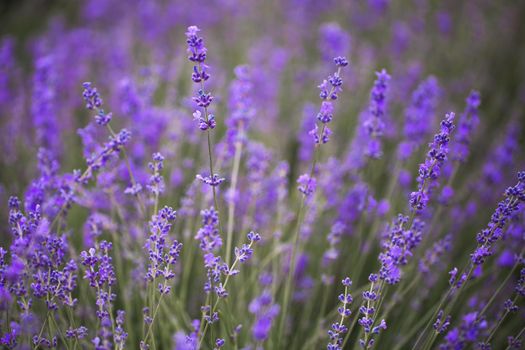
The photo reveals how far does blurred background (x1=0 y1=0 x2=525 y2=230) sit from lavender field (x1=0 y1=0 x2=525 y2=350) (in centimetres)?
3

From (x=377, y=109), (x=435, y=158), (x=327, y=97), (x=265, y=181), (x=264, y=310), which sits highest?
(x=265, y=181)

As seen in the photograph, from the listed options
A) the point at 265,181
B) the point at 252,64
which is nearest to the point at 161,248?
the point at 265,181

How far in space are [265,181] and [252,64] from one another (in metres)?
2.19

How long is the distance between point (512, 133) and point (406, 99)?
1417 millimetres

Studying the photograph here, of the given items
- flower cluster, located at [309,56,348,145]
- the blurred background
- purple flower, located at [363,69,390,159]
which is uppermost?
the blurred background

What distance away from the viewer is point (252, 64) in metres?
4.69

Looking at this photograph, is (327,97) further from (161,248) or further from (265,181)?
(265,181)

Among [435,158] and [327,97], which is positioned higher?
[327,97]

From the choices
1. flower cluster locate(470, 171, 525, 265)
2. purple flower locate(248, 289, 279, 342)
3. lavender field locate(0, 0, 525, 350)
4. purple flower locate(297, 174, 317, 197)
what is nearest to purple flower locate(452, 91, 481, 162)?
lavender field locate(0, 0, 525, 350)

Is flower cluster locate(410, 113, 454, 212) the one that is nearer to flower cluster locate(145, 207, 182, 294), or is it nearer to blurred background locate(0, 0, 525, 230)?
flower cluster locate(145, 207, 182, 294)

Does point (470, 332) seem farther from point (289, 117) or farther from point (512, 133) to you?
point (289, 117)

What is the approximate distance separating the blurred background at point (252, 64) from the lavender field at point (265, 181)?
3 cm

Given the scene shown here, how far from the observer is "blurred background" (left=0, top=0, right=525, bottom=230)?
10.3 feet

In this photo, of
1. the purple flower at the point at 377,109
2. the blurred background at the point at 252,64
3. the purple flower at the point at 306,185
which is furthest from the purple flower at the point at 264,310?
the blurred background at the point at 252,64
